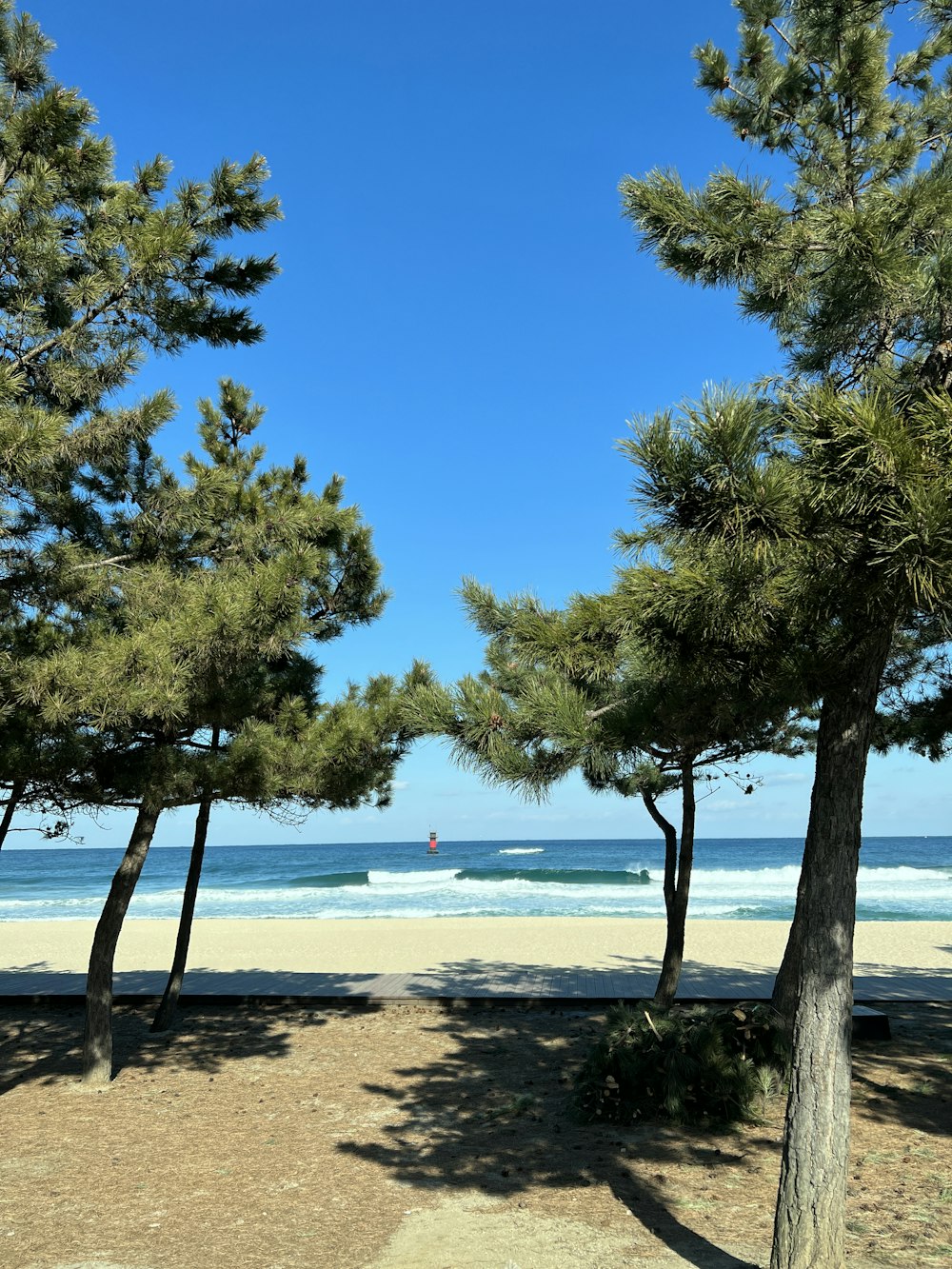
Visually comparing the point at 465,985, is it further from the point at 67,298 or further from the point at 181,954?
the point at 67,298

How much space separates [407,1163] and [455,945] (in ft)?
34.8

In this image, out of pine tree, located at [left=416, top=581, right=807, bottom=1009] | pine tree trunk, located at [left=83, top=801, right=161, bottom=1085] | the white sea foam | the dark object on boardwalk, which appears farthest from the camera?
the white sea foam

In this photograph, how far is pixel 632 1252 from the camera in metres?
3.89

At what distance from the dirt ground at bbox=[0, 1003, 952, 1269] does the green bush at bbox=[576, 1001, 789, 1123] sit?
Result: 157 mm

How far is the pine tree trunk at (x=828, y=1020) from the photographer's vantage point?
324 cm

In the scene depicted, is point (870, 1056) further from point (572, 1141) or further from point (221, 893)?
point (221, 893)

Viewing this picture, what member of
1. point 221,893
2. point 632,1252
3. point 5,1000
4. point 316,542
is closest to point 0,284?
point 316,542

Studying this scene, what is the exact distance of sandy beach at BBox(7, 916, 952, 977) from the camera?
13.4 m

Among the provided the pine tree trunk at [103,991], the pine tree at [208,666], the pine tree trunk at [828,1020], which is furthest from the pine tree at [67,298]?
the pine tree trunk at [828,1020]

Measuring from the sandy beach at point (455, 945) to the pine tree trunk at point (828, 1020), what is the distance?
9.48 meters

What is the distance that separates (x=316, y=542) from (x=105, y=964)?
3.57m

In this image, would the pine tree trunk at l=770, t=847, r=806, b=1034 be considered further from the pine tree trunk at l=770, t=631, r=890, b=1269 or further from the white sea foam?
the white sea foam

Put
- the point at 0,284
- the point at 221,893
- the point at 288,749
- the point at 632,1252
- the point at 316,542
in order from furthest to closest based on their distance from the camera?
the point at 221,893, the point at 316,542, the point at 288,749, the point at 0,284, the point at 632,1252

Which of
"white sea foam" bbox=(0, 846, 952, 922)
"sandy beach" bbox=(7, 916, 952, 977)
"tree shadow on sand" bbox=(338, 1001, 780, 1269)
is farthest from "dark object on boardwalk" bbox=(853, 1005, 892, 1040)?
"white sea foam" bbox=(0, 846, 952, 922)
